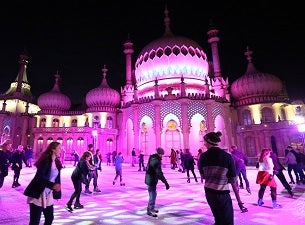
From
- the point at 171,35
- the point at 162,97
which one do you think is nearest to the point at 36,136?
the point at 162,97

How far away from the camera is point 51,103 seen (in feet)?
135

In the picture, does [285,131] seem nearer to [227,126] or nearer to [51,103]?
[227,126]

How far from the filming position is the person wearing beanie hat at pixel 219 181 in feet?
11.6

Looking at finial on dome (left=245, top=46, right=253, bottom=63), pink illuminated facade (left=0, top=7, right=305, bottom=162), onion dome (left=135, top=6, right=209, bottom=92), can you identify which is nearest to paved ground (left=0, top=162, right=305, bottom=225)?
pink illuminated facade (left=0, top=7, right=305, bottom=162)

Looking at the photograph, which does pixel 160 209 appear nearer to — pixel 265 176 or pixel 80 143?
pixel 265 176

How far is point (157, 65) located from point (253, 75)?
15.6 metres

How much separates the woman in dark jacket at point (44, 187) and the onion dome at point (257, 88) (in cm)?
3337

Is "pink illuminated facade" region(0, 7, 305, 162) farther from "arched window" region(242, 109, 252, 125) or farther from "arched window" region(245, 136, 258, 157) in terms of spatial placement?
"arched window" region(245, 136, 258, 157)

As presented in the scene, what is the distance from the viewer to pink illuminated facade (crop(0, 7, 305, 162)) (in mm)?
28000

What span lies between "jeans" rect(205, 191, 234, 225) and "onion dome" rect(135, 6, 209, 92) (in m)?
28.2

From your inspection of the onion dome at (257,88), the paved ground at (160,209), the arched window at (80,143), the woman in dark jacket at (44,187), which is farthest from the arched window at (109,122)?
the woman in dark jacket at (44,187)

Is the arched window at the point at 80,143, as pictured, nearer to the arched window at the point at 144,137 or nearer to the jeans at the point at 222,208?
the arched window at the point at 144,137

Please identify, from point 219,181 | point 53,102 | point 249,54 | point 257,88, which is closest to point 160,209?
point 219,181

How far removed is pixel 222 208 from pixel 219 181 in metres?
0.43
